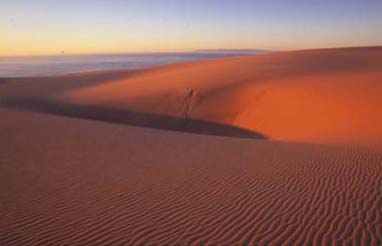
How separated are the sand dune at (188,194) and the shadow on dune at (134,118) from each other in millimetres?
7080

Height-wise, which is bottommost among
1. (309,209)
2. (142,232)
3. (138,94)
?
(138,94)

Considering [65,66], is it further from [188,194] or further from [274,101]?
[188,194]

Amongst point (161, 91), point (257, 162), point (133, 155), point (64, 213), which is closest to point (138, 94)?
point (161, 91)

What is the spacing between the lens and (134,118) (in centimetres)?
2100

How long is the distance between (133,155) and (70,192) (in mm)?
3101

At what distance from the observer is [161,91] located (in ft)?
81.8

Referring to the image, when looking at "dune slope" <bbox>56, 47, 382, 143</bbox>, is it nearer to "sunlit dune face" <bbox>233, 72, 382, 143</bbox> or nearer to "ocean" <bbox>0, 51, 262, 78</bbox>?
"sunlit dune face" <bbox>233, 72, 382, 143</bbox>

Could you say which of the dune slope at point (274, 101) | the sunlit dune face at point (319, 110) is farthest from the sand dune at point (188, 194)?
the dune slope at point (274, 101)

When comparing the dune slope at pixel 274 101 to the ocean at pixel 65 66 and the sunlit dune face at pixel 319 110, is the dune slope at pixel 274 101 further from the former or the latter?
the ocean at pixel 65 66

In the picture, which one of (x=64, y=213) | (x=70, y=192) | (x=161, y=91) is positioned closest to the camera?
(x=64, y=213)

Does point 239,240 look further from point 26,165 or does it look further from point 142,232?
point 26,165

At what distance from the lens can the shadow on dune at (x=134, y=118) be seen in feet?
60.3

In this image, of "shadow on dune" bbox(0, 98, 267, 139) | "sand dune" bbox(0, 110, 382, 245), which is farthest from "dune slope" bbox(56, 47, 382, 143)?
"sand dune" bbox(0, 110, 382, 245)

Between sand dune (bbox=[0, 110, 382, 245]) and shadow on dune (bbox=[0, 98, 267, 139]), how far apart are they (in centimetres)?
708
